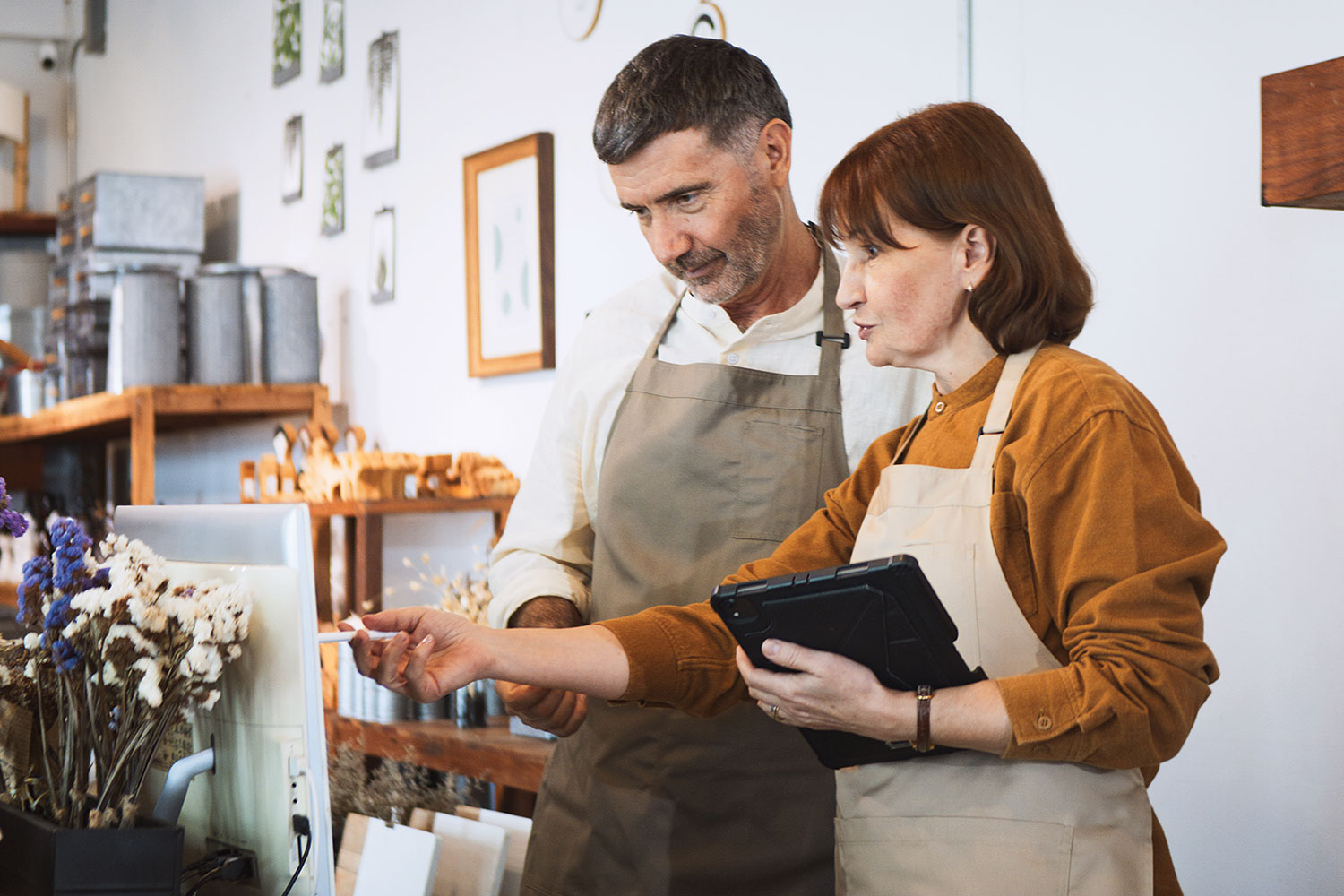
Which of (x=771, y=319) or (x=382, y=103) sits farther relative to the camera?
(x=382, y=103)

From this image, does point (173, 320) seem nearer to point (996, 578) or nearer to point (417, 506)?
point (417, 506)

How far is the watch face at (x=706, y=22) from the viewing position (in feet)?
9.29

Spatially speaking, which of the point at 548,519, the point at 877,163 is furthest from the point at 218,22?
the point at 877,163

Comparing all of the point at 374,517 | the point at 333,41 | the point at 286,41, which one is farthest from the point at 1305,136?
the point at 286,41

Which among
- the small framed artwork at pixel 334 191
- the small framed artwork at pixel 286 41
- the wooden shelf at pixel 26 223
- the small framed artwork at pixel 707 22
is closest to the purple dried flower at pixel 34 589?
the small framed artwork at pixel 707 22

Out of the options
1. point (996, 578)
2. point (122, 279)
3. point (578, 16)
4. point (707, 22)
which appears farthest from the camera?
point (122, 279)

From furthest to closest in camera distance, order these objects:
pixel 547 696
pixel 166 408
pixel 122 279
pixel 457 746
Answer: pixel 122 279
pixel 166 408
pixel 457 746
pixel 547 696

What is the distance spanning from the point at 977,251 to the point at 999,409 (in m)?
0.16

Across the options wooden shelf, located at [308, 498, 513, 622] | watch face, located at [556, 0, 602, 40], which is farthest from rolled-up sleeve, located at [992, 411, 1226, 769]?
watch face, located at [556, 0, 602, 40]

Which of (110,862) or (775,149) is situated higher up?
(775,149)

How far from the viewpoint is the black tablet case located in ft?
3.68

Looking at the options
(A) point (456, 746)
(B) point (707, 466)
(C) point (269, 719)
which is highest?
(B) point (707, 466)

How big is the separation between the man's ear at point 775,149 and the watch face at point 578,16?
1.50 metres

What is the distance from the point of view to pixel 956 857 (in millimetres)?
1221
